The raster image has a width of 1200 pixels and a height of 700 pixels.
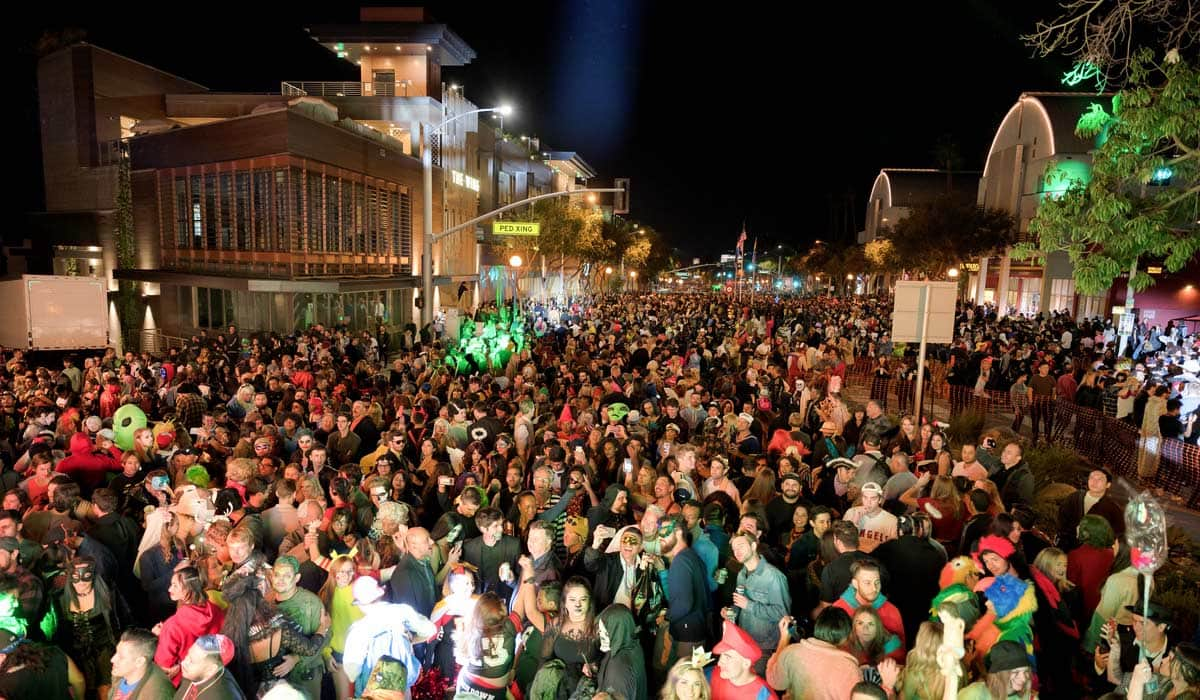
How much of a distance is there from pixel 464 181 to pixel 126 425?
33.4m

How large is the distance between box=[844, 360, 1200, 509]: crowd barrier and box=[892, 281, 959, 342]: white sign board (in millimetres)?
3383

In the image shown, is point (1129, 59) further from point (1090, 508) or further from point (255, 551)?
point (255, 551)

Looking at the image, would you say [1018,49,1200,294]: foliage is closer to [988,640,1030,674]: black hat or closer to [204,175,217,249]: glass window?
[988,640,1030,674]: black hat

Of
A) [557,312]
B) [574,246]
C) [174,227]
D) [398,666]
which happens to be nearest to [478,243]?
[574,246]

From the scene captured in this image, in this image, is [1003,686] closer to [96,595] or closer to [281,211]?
[96,595]

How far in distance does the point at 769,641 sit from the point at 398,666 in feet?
7.14

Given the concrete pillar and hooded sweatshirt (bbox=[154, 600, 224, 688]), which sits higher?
the concrete pillar

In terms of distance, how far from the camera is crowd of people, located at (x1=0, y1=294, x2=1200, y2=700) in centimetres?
383

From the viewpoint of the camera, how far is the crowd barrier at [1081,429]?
10148 millimetres

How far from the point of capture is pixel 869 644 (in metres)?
3.99

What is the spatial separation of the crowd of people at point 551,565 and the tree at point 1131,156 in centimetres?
257

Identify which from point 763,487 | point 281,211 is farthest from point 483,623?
point 281,211

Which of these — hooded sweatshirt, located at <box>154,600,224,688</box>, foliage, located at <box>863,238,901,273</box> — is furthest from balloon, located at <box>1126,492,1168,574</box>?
foliage, located at <box>863,238,901,273</box>

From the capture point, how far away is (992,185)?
5041 centimetres
